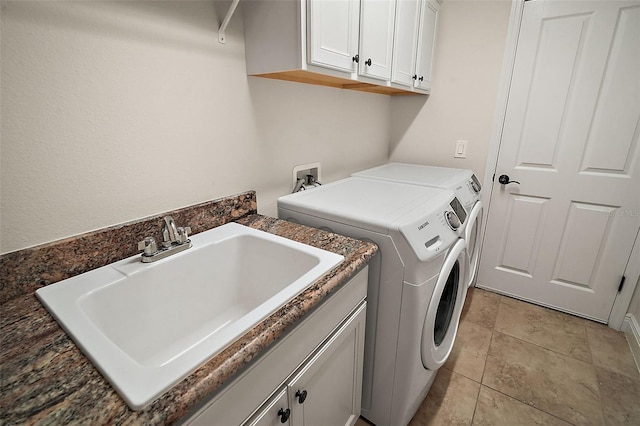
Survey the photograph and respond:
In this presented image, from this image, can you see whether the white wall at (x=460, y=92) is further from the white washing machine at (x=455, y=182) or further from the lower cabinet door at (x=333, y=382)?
the lower cabinet door at (x=333, y=382)

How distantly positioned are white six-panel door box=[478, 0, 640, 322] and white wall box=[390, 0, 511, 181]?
0.42 ft

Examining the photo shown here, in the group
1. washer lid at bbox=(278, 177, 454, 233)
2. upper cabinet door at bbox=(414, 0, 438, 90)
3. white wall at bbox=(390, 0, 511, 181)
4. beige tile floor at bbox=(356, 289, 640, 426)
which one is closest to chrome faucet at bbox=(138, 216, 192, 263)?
washer lid at bbox=(278, 177, 454, 233)

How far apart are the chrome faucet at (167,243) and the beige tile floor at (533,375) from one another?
1.10 metres

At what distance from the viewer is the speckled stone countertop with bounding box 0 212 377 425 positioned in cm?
43

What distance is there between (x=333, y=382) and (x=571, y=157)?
1934mm

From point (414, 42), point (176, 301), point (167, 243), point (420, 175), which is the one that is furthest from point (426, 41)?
point (176, 301)

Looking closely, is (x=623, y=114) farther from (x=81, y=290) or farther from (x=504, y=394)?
(x=81, y=290)

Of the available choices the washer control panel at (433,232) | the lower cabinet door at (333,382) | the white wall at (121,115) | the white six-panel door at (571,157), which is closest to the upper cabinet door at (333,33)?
the white wall at (121,115)

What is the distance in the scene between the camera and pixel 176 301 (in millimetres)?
904

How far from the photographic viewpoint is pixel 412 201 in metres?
1.26

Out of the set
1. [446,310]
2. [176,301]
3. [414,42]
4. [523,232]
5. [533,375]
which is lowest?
[533,375]

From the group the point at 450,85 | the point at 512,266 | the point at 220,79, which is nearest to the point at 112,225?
the point at 220,79

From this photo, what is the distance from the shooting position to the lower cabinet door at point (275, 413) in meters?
0.65

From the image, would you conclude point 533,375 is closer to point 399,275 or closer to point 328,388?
point 399,275
